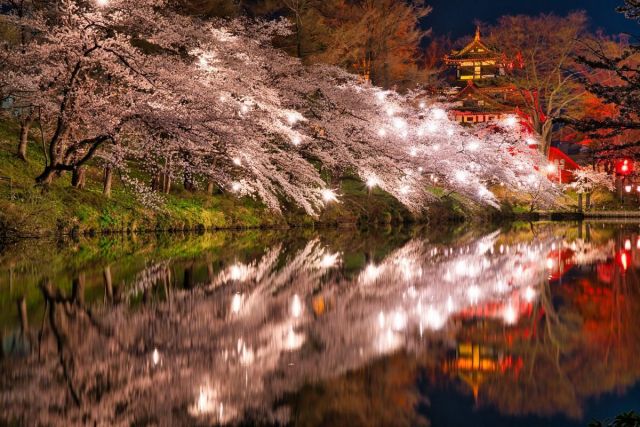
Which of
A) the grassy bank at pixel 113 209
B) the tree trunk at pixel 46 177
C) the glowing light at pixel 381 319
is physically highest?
the tree trunk at pixel 46 177

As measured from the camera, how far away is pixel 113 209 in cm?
2266

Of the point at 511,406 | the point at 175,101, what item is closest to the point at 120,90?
the point at 175,101

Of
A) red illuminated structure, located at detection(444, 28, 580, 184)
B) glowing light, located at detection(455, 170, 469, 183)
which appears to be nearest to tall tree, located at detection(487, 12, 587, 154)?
red illuminated structure, located at detection(444, 28, 580, 184)

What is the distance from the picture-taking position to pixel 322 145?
2766 centimetres

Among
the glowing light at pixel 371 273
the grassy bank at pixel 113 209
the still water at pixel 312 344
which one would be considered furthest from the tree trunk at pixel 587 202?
the glowing light at pixel 371 273

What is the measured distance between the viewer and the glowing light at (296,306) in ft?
28.4

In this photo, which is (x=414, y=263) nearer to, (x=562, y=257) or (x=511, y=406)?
(x=562, y=257)

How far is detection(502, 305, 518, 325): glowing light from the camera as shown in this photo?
324 inches

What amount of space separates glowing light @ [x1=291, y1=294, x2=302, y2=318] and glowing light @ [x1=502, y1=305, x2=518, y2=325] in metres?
2.33

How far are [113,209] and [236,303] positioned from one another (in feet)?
47.0

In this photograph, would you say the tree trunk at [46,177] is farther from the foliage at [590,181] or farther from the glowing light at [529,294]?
the foliage at [590,181]

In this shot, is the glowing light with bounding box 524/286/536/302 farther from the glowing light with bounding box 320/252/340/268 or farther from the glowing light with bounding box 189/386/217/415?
the glowing light with bounding box 189/386/217/415

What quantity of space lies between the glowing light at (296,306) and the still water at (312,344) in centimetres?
5

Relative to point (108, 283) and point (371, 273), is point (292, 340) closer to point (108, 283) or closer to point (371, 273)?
point (108, 283)
